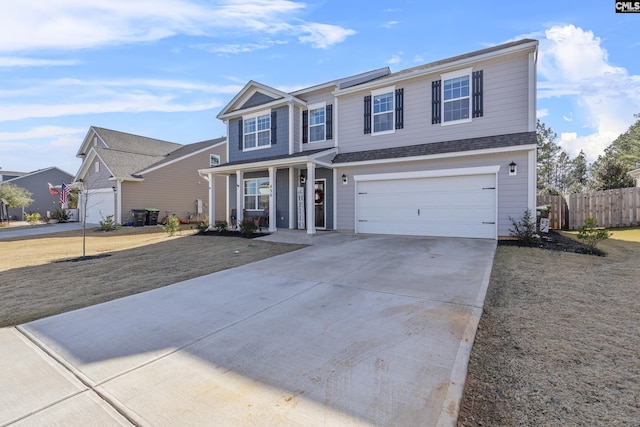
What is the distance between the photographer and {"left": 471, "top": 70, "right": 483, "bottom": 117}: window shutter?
32.9ft

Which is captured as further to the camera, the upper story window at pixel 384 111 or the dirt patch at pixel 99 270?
the upper story window at pixel 384 111

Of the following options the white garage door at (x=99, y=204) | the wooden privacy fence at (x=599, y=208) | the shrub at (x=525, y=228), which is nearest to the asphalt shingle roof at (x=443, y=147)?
the shrub at (x=525, y=228)

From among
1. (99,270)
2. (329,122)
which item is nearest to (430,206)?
(329,122)

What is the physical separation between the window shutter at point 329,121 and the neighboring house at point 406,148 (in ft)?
0.14

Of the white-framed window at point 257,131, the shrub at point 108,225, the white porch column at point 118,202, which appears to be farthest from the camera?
the white porch column at point 118,202

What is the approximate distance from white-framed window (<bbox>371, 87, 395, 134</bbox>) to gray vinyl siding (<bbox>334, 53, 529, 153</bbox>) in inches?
9.5

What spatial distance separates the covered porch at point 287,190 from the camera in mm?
11977

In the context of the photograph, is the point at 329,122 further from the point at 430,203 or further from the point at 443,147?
the point at 430,203

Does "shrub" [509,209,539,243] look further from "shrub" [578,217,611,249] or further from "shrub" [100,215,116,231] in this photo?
"shrub" [100,215,116,231]

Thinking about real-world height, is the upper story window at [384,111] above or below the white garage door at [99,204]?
above

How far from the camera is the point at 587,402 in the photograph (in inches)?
88.0

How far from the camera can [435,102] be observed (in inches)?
426

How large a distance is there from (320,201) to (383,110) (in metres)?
4.45

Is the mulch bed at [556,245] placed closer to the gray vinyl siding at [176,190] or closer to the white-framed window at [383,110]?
the white-framed window at [383,110]
